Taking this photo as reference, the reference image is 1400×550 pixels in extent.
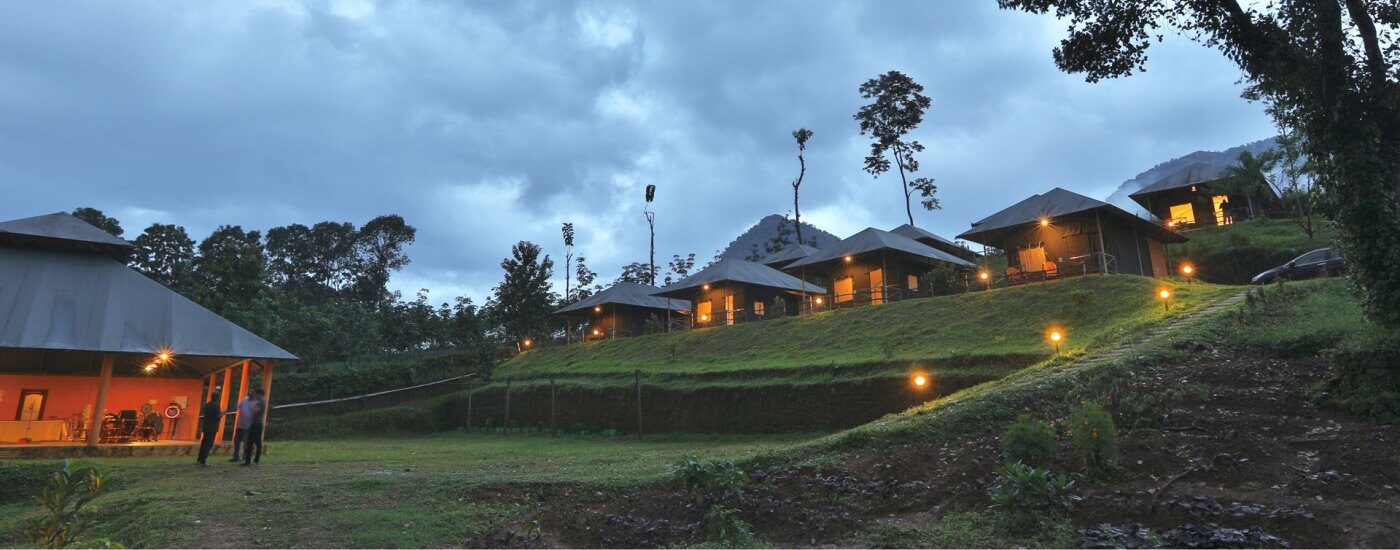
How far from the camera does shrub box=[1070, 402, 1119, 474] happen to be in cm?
741

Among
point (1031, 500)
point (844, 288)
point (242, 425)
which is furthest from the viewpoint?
point (844, 288)

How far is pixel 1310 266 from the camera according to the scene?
23.5 meters

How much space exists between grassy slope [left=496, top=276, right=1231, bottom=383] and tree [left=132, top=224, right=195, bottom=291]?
115 feet

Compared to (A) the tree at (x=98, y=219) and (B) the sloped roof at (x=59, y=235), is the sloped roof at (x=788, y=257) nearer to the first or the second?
(B) the sloped roof at (x=59, y=235)

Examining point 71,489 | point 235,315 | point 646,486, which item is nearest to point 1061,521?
point 646,486

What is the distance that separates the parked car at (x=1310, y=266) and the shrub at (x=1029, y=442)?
21.0 m

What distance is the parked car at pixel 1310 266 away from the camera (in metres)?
22.5

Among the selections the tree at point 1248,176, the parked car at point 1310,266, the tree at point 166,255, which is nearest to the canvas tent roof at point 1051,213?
the parked car at point 1310,266

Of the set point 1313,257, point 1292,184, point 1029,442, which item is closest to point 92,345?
point 1029,442

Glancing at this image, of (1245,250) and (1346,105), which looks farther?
(1245,250)

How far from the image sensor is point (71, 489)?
458 centimetres

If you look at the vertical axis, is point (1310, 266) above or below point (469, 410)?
above

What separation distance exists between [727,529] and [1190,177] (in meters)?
45.8

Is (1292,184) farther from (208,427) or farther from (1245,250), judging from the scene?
(208,427)
